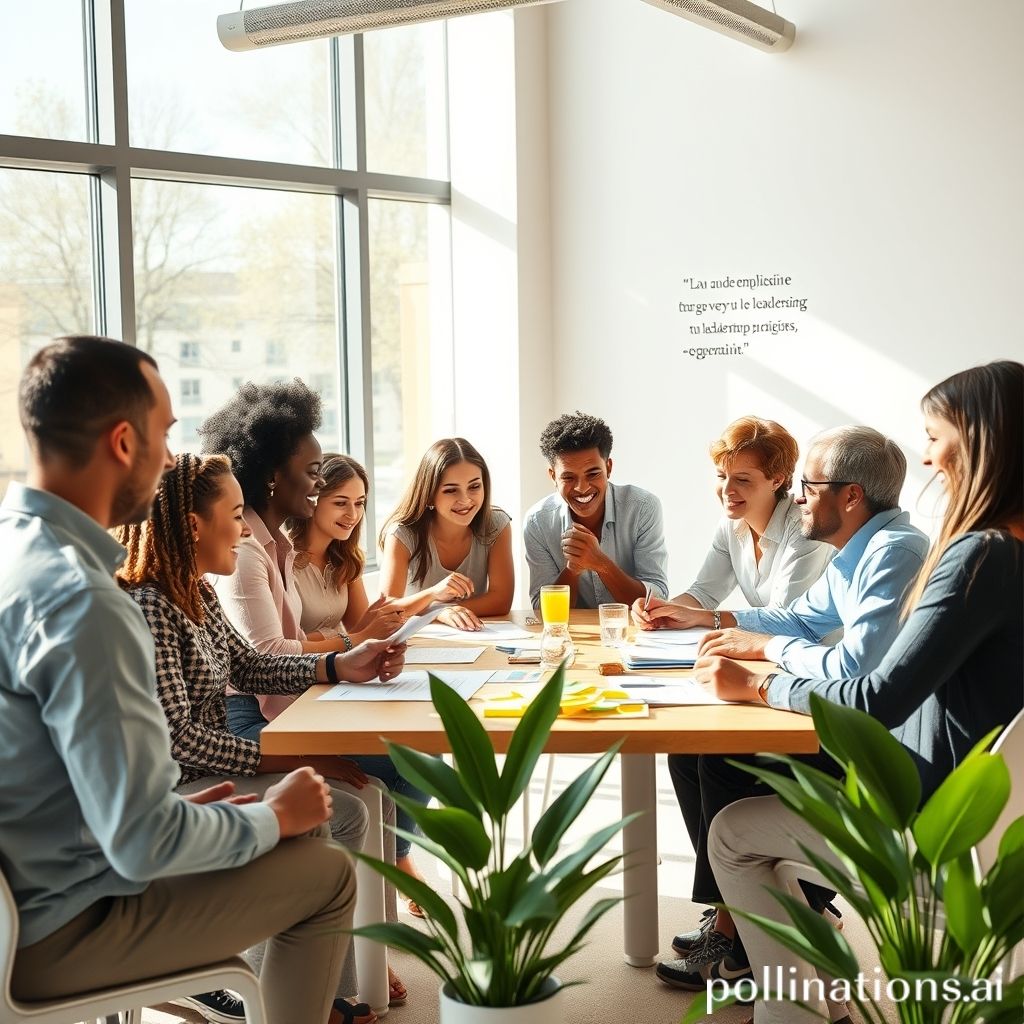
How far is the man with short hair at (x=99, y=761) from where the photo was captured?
1.64 meters

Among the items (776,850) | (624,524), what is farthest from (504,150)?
(776,850)

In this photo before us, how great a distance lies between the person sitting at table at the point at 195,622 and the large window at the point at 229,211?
2287 millimetres

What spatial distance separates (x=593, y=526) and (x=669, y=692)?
4.83ft

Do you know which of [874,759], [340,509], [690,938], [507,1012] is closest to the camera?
[874,759]

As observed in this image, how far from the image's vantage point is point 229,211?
5176mm

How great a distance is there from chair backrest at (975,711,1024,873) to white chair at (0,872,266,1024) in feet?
3.86

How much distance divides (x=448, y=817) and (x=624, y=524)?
2.38 metres

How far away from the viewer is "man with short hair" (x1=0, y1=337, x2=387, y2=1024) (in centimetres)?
164

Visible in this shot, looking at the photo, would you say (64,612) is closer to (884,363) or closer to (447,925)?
(447,925)

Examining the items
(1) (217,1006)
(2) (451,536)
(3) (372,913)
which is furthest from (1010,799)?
(2) (451,536)

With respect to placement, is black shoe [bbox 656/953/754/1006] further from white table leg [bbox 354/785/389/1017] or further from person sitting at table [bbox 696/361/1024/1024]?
white table leg [bbox 354/785/389/1017]

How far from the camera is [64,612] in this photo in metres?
1.65

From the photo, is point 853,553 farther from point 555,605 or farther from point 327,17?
point 327,17

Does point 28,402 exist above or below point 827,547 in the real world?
above
